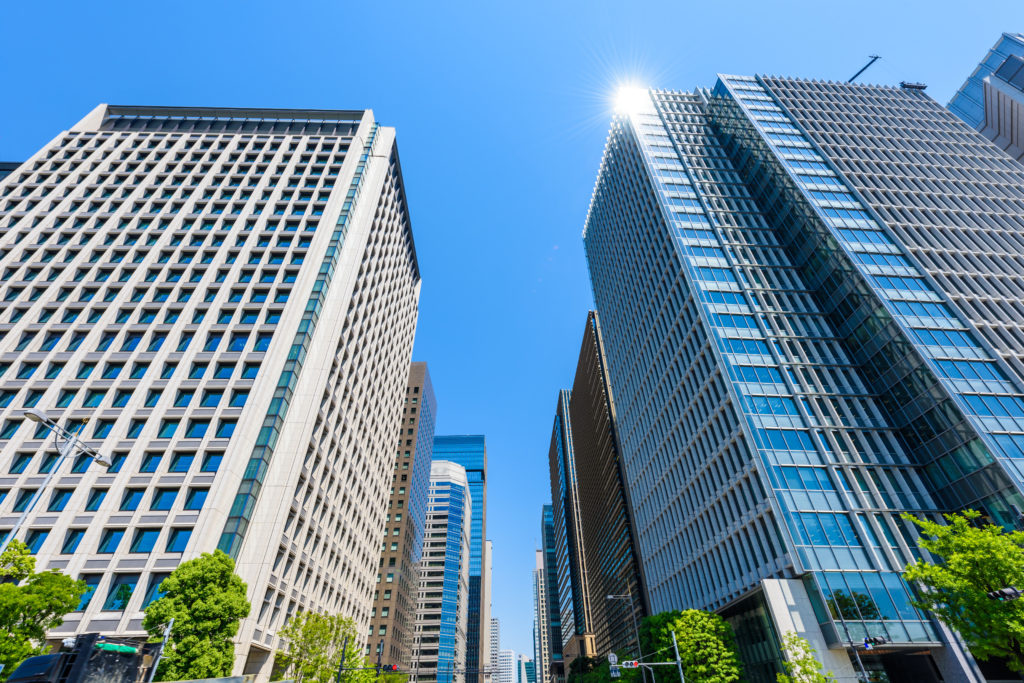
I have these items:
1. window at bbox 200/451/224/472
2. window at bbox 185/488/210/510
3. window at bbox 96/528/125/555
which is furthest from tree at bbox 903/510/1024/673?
window at bbox 96/528/125/555

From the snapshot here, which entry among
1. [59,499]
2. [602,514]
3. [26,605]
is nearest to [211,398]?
[59,499]

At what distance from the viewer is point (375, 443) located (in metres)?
67.0

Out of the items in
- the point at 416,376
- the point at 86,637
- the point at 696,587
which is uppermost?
the point at 416,376

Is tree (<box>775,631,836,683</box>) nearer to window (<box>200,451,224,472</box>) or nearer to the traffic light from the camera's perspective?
the traffic light

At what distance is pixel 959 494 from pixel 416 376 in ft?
323

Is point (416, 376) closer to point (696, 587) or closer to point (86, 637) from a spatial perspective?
point (696, 587)

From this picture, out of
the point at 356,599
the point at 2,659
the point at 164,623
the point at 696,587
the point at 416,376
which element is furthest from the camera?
the point at 416,376

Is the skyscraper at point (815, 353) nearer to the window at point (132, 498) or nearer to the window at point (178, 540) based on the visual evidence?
the window at point (178, 540)

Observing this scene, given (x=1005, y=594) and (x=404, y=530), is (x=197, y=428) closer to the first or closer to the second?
(x=1005, y=594)

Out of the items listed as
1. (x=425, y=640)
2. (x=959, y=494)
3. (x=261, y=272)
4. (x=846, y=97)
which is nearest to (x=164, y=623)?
(x=261, y=272)

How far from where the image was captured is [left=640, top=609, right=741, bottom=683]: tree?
35031 mm

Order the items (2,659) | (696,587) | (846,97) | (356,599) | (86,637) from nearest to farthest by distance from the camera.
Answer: (86,637)
(2,659)
(696,587)
(356,599)
(846,97)

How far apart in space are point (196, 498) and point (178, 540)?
299cm

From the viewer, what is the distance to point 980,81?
95000mm
